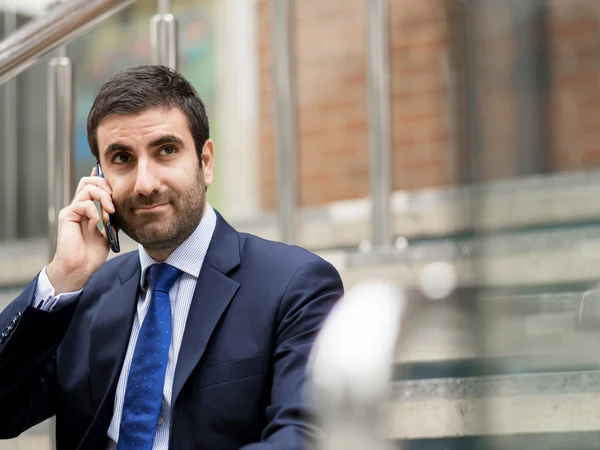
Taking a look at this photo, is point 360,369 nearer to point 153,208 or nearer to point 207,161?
point 153,208

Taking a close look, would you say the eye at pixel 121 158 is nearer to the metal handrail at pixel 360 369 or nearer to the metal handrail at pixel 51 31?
the metal handrail at pixel 51 31

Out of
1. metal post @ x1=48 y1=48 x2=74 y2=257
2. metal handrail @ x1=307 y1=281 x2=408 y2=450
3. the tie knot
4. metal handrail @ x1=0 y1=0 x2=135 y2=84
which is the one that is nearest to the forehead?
the tie knot

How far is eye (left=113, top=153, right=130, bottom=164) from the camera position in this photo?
1548 millimetres

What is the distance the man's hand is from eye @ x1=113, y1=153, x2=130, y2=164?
0.17 ft

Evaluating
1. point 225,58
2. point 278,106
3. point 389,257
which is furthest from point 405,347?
point 225,58

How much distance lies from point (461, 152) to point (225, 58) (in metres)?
3.81

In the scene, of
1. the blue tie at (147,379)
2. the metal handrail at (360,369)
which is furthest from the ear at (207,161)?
the metal handrail at (360,369)

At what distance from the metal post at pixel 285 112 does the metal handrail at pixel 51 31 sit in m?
0.40

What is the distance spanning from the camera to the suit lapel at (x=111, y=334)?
1509 millimetres

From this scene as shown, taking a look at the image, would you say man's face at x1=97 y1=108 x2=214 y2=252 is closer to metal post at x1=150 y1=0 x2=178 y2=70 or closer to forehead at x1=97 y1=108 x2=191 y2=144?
forehead at x1=97 y1=108 x2=191 y2=144

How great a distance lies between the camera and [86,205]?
1596mm

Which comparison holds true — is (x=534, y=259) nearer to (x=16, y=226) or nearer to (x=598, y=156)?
(x=598, y=156)

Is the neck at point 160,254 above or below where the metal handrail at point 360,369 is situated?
above

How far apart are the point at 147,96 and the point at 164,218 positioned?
0.20 m
